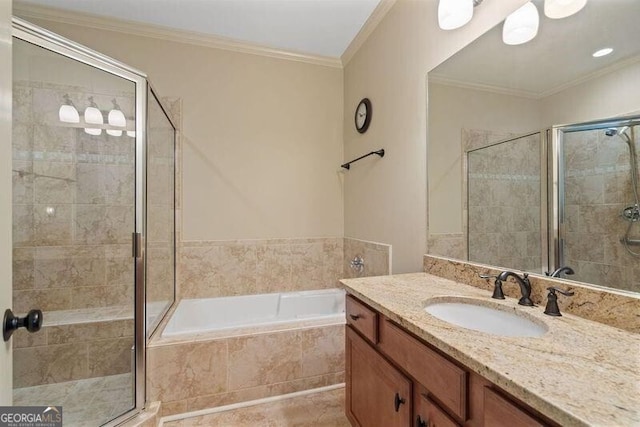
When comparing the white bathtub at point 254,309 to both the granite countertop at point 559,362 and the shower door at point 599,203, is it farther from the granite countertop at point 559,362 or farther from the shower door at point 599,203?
the shower door at point 599,203

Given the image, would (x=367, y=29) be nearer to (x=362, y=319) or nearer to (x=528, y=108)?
(x=528, y=108)

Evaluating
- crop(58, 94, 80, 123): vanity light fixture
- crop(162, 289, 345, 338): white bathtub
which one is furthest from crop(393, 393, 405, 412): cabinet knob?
crop(58, 94, 80, 123): vanity light fixture

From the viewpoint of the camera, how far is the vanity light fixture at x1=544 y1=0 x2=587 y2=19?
924 mm

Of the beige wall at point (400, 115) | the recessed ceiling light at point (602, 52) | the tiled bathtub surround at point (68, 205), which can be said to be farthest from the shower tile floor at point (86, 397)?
the recessed ceiling light at point (602, 52)

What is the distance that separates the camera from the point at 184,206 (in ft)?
7.59

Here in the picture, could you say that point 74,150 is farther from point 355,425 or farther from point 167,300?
point 355,425

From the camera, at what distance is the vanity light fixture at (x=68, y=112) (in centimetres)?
196

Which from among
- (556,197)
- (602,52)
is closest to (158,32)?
(602,52)

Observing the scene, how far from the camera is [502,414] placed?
57 cm

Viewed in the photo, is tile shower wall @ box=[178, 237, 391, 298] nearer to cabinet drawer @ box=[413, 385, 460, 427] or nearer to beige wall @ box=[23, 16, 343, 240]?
beige wall @ box=[23, 16, 343, 240]

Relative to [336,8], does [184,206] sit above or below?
below

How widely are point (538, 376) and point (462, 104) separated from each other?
1272 millimetres

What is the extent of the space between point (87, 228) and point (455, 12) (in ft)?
8.74

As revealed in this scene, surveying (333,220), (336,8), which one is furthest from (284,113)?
(333,220)
